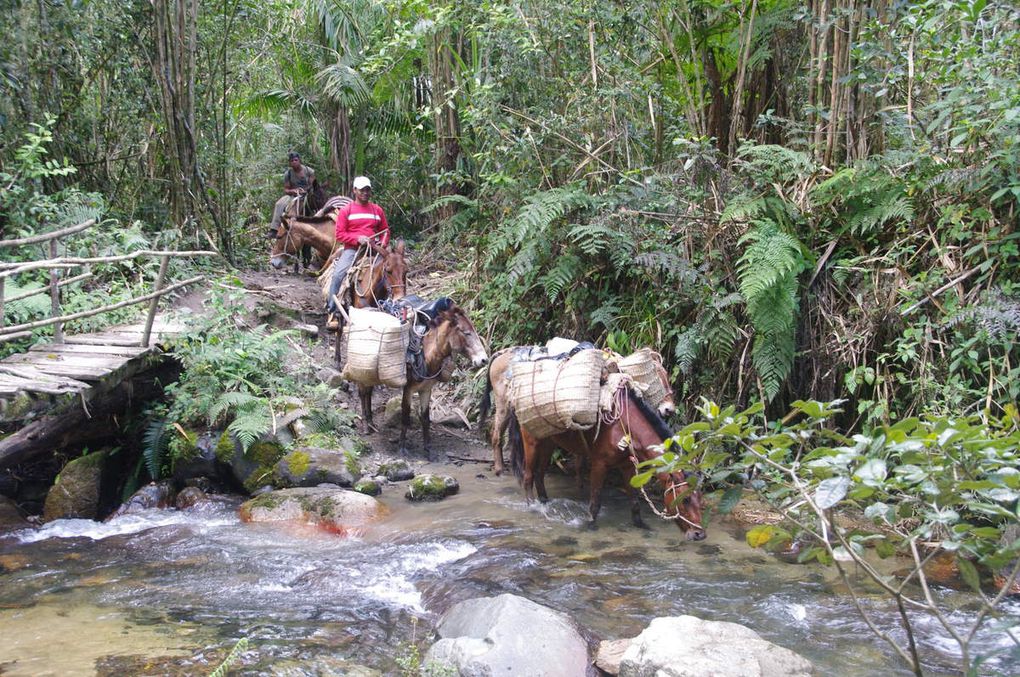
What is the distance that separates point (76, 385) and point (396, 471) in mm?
3225

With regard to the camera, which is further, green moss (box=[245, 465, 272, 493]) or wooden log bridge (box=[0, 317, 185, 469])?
green moss (box=[245, 465, 272, 493])

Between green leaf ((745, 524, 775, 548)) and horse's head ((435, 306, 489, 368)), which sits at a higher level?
horse's head ((435, 306, 489, 368))

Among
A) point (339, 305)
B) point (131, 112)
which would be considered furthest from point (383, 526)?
point (131, 112)

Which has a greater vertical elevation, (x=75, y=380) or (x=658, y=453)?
(x=75, y=380)

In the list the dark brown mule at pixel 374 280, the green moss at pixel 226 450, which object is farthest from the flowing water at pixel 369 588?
the dark brown mule at pixel 374 280

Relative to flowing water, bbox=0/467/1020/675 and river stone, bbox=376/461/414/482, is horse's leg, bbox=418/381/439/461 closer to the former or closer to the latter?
river stone, bbox=376/461/414/482

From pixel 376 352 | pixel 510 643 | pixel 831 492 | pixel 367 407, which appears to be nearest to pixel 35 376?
pixel 376 352

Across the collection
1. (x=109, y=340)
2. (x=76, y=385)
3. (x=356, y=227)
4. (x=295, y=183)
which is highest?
(x=295, y=183)

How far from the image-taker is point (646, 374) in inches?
292

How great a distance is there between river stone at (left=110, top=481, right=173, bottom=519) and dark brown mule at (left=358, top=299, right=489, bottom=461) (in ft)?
8.01

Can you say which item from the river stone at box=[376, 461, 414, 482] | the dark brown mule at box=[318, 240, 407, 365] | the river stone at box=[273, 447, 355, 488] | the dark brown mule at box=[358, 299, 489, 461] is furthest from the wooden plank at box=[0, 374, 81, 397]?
the dark brown mule at box=[318, 240, 407, 365]

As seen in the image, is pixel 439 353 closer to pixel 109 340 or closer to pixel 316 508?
pixel 316 508

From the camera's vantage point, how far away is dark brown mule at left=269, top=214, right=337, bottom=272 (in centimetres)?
1365

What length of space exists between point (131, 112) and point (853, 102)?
10.9 meters
